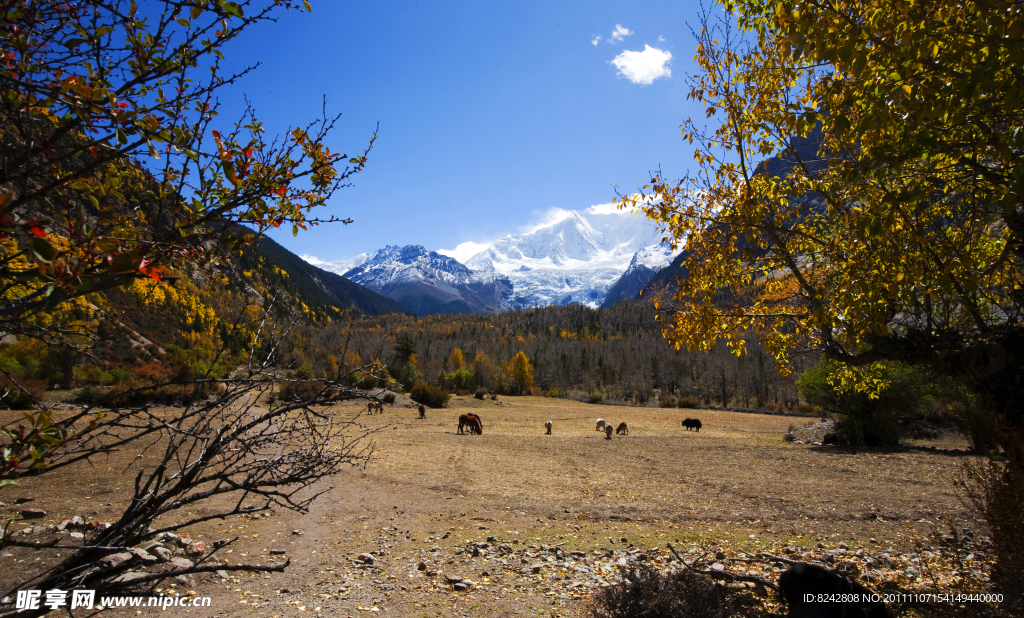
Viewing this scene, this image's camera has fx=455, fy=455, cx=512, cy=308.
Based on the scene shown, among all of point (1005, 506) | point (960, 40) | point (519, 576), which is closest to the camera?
Result: point (960, 40)

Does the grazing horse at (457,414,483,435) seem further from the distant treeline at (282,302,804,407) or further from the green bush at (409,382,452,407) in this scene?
the distant treeline at (282,302,804,407)

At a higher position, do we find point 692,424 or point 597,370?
point 597,370

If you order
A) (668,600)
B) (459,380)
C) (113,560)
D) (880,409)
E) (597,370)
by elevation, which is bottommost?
(459,380)

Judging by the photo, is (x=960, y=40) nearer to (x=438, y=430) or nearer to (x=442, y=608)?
(x=442, y=608)

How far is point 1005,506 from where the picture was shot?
4996mm

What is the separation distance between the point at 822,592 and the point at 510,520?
19.9 feet

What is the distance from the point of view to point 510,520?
9516 millimetres

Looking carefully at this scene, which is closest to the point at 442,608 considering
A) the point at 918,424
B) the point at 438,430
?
the point at 438,430

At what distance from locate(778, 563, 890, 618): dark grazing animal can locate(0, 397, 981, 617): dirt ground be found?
237 cm

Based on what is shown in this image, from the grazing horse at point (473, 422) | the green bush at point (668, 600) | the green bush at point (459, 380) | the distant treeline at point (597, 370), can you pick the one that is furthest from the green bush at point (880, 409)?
the green bush at point (459, 380)

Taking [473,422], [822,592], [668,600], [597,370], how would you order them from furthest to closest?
[597,370], [473,422], [822,592], [668,600]

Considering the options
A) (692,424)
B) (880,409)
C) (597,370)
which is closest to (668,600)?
(880,409)

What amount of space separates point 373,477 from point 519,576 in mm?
7498

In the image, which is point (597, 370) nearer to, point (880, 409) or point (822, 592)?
point (880, 409)
